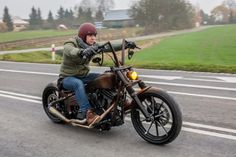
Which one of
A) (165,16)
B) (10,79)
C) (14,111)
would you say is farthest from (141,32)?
(14,111)

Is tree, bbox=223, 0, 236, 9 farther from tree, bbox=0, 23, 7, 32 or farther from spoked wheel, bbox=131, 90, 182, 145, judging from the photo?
spoked wheel, bbox=131, 90, 182, 145

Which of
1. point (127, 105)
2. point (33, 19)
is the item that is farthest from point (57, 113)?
point (33, 19)

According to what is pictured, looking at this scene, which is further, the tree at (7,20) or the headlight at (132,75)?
the tree at (7,20)

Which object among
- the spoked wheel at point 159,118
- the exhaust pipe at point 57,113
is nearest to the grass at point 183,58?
the exhaust pipe at point 57,113

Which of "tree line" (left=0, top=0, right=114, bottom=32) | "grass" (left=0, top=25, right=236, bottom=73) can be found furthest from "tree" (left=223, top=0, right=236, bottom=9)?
"grass" (left=0, top=25, right=236, bottom=73)

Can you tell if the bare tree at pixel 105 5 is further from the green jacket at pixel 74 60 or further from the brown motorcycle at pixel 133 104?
the brown motorcycle at pixel 133 104

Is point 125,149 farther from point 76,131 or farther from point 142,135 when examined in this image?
point 76,131

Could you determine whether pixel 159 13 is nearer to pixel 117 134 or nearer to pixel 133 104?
pixel 117 134

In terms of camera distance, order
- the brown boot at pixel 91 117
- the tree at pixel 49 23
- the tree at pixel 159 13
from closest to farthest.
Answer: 1. the brown boot at pixel 91 117
2. the tree at pixel 159 13
3. the tree at pixel 49 23

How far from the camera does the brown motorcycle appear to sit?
4965mm

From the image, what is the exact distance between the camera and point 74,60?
573 centimetres

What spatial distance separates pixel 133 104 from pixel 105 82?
49 centimetres

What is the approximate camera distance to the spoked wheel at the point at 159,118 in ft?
15.9

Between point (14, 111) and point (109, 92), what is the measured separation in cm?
280
